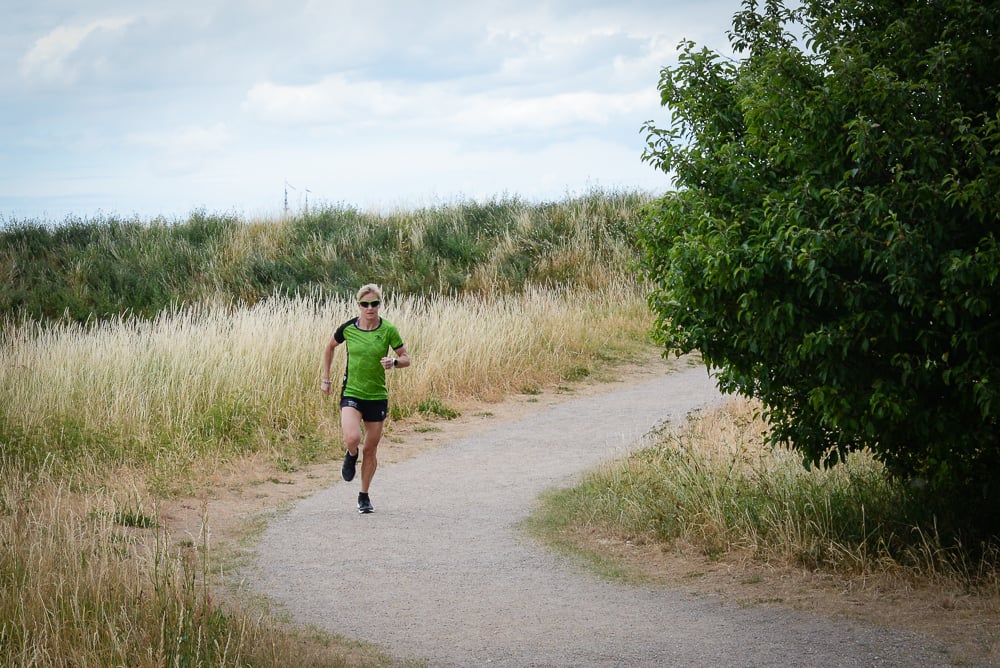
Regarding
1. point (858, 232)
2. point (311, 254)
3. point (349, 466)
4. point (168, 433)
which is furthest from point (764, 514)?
point (311, 254)

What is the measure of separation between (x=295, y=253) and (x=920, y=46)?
81.6ft

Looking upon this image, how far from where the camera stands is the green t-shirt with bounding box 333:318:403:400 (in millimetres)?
9227

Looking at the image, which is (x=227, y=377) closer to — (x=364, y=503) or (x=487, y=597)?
(x=364, y=503)

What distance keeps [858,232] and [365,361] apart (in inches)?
196

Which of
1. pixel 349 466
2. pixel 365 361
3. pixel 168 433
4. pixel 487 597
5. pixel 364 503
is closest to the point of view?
pixel 487 597

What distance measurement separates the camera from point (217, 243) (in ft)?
100

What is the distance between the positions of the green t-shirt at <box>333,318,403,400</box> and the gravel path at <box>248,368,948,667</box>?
1.23 metres

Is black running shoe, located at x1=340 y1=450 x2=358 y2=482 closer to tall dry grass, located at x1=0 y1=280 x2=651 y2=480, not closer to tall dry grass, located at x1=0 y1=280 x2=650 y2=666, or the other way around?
tall dry grass, located at x1=0 y1=280 x2=650 y2=666

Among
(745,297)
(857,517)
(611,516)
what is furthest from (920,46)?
(611,516)

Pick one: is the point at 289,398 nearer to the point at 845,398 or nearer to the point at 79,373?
the point at 79,373

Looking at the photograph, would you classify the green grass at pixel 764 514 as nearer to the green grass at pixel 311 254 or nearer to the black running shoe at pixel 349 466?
the black running shoe at pixel 349 466

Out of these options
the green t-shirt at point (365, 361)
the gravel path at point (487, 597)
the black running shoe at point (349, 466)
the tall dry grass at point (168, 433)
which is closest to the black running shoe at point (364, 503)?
the gravel path at point (487, 597)

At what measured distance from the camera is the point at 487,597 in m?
6.98

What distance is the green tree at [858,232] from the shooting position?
18.6 feet
